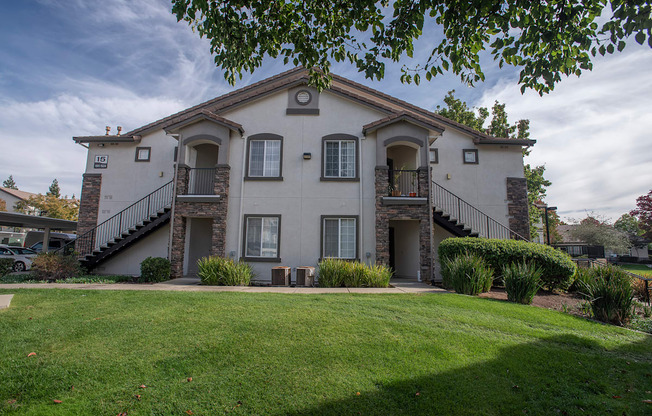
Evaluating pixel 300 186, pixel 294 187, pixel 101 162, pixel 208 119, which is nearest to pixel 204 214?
pixel 294 187

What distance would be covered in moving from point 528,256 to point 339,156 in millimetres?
Answer: 7857

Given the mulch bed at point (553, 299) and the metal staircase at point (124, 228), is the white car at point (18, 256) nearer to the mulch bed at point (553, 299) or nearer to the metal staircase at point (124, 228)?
the metal staircase at point (124, 228)

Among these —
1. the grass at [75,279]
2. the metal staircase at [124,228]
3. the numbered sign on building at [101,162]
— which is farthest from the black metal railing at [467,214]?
the numbered sign on building at [101,162]

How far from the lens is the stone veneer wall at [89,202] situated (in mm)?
15930

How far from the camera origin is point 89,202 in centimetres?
1611

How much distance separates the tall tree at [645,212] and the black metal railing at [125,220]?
5537cm

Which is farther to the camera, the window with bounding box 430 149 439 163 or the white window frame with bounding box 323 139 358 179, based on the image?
the window with bounding box 430 149 439 163

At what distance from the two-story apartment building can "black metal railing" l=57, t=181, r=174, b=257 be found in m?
0.07

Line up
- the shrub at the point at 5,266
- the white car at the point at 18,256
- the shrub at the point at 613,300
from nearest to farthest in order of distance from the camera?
the shrub at the point at 613,300 → the shrub at the point at 5,266 → the white car at the point at 18,256

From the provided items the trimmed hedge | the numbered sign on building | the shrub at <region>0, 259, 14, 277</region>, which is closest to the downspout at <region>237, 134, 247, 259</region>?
the numbered sign on building

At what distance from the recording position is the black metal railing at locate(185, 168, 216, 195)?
588 inches

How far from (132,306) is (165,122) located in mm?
11511

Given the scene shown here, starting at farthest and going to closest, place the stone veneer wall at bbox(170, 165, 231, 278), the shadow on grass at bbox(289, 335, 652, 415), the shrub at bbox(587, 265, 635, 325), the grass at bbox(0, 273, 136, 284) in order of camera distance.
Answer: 1. the stone veneer wall at bbox(170, 165, 231, 278)
2. the grass at bbox(0, 273, 136, 284)
3. the shrub at bbox(587, 265, 635, 325)
4. the shadow on grass at bbox(289, 335, 652, 415)

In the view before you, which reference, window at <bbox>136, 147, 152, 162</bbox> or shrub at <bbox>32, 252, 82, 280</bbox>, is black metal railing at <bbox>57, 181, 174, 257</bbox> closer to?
window at <bbox>136, 147, 152, 162</bbox>
